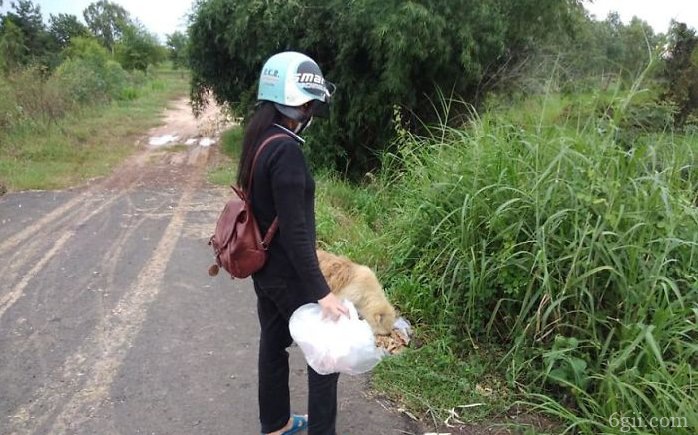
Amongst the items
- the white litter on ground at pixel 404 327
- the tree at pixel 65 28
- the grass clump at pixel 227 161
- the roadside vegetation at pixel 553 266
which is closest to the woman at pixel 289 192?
the roadside vegetation at pixel 553 266

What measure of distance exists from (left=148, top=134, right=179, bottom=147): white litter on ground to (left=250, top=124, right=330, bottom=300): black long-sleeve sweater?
11.8 m

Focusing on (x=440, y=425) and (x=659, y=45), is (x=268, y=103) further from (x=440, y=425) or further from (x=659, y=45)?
(x=659, y=45)

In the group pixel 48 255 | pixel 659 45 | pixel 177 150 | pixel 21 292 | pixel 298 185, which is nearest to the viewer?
pixel 298 185

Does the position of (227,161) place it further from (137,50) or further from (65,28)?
(65,28)

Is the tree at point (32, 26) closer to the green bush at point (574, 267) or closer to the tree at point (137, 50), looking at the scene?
the tree at point (137, 50)

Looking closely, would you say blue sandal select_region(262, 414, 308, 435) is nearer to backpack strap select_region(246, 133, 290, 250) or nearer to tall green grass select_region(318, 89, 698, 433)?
tall green grass select_region(318, 89, 698, 433)

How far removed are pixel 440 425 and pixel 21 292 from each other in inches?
143

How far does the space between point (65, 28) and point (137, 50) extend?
1559 centimetres

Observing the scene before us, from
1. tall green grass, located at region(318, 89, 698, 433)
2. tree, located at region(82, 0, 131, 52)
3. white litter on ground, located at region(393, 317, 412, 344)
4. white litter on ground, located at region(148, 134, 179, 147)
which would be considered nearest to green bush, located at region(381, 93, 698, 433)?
tall green grass, located at region(318, 89, 698, 433)

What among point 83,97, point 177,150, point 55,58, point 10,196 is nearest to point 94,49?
point 55,58

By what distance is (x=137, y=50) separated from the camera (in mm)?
44844

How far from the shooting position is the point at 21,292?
4.60 metres

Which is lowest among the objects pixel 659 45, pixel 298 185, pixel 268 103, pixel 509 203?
pixel 509 203

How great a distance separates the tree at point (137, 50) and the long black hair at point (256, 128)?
144 feet
